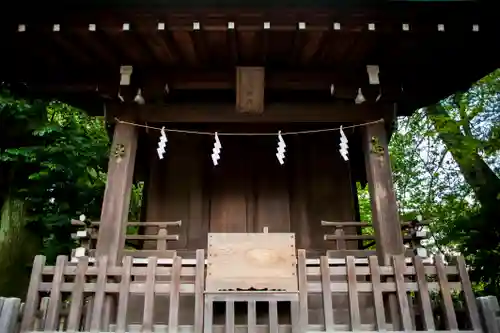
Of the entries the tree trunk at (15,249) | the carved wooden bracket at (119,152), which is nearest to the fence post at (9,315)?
the carved wooden bracket at (119,152)

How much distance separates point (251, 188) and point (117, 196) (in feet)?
8.40

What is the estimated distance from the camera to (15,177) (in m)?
9.77

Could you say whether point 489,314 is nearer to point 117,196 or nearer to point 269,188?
point 269,188

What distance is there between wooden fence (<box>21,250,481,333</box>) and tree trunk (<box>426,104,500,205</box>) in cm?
435

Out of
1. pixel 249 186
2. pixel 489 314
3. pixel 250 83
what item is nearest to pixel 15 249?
pixel 249 186

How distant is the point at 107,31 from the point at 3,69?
1887 mm

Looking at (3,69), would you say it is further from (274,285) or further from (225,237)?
(274,285)

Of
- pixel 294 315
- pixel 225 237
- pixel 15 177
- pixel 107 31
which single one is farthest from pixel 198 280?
pixel 15 177

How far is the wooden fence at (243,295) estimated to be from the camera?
4270mm

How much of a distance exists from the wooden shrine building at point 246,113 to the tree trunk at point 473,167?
2.66 metres

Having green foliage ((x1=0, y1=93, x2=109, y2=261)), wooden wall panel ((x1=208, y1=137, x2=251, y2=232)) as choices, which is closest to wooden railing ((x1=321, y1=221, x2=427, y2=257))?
wooden wall panel ((x1=208, y1=137, x2=251, y2=232))

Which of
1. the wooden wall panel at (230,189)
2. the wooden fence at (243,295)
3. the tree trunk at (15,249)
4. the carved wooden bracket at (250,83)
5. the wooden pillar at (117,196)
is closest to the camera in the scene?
the wooden fence at (243,295)

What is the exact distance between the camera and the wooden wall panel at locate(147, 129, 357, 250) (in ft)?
23.5

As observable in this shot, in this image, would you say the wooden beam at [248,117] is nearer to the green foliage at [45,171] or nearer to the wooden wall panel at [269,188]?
the wooden wall panel at [269,188]
